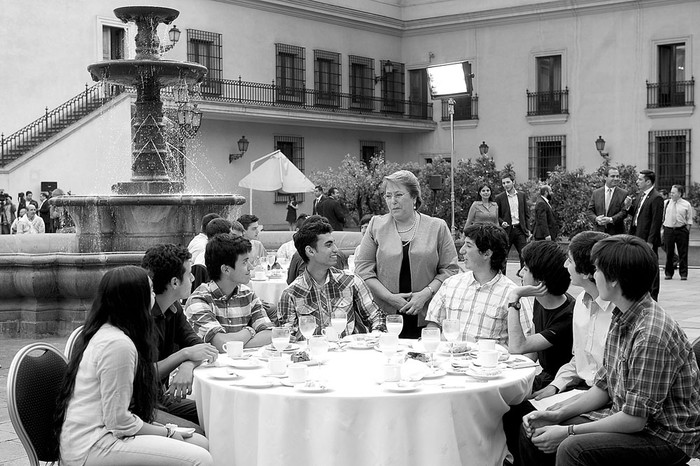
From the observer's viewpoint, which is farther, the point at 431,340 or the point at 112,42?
the point at 112,42

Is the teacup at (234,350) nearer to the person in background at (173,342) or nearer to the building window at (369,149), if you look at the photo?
the person in background at (173,342)

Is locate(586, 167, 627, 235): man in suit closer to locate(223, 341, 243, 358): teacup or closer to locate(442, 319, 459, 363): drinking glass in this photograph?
locate(442, 319, 459, 363): drinking glass

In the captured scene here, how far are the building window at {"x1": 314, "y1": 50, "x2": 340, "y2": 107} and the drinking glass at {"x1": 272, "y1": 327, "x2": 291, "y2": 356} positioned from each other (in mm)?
29077

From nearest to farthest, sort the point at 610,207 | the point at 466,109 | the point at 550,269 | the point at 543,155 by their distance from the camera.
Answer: the point at 550,269, the point at 610,207, the point at 543,155, the point at 466,109

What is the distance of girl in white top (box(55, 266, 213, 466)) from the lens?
3986 millimetres

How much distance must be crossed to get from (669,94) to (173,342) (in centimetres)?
2940

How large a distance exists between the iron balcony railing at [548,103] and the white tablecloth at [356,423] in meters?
30.3

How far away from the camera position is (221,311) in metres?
5.69

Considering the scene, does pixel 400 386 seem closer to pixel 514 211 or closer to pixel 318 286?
pixel 318 286

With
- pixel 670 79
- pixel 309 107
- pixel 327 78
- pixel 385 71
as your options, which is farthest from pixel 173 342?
pixel 385 71

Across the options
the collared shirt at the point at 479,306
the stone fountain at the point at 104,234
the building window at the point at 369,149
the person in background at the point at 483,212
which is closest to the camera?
the collared shirt at the point at 479,306

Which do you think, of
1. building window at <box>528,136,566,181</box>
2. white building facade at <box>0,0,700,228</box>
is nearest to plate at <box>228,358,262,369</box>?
white building facade at <box>0,0,700,228</box>

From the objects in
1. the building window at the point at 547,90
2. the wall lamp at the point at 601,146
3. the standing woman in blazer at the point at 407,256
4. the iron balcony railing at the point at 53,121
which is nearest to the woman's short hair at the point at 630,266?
the standing woman in blazer at the point at 407,256

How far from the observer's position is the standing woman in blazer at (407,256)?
6605 millimetres
